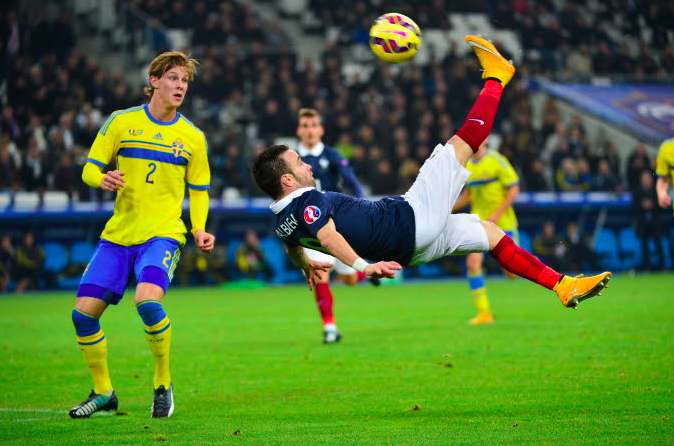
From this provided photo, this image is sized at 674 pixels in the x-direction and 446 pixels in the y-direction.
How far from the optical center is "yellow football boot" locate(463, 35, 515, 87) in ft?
28.7

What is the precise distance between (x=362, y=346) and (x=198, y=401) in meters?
4.38

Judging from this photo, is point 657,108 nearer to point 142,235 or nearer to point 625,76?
point 625,76

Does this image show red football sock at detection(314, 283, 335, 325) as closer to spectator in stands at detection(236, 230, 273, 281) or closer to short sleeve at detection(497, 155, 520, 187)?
short sleeve at detection(497, 155, 520, 187)

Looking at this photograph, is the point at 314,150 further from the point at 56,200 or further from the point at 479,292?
the point at 56,200

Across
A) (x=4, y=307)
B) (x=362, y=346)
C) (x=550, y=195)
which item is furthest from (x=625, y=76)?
(x=362, y=346)

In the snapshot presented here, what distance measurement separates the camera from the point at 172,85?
9070mm

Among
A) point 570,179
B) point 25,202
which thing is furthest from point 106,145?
point 570,179

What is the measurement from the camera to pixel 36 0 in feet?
100

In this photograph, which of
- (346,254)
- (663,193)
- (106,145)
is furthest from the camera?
(663,193)

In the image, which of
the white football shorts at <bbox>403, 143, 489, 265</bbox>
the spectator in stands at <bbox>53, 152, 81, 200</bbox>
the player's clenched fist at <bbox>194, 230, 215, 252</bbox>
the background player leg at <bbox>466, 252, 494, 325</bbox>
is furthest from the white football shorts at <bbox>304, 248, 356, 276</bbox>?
the spectator in stands at <bbox>53, 152, 81, 200</bbox>

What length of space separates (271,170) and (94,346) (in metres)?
2.06

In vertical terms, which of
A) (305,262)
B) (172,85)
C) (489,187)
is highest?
(172,85)

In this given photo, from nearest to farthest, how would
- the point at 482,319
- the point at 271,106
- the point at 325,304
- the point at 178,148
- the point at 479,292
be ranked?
the point at 178,148
the point at 325,304
the point at 482,319
the point at 479,292
the point at 271,106

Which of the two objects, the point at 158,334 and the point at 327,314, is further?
the point at 327,314
